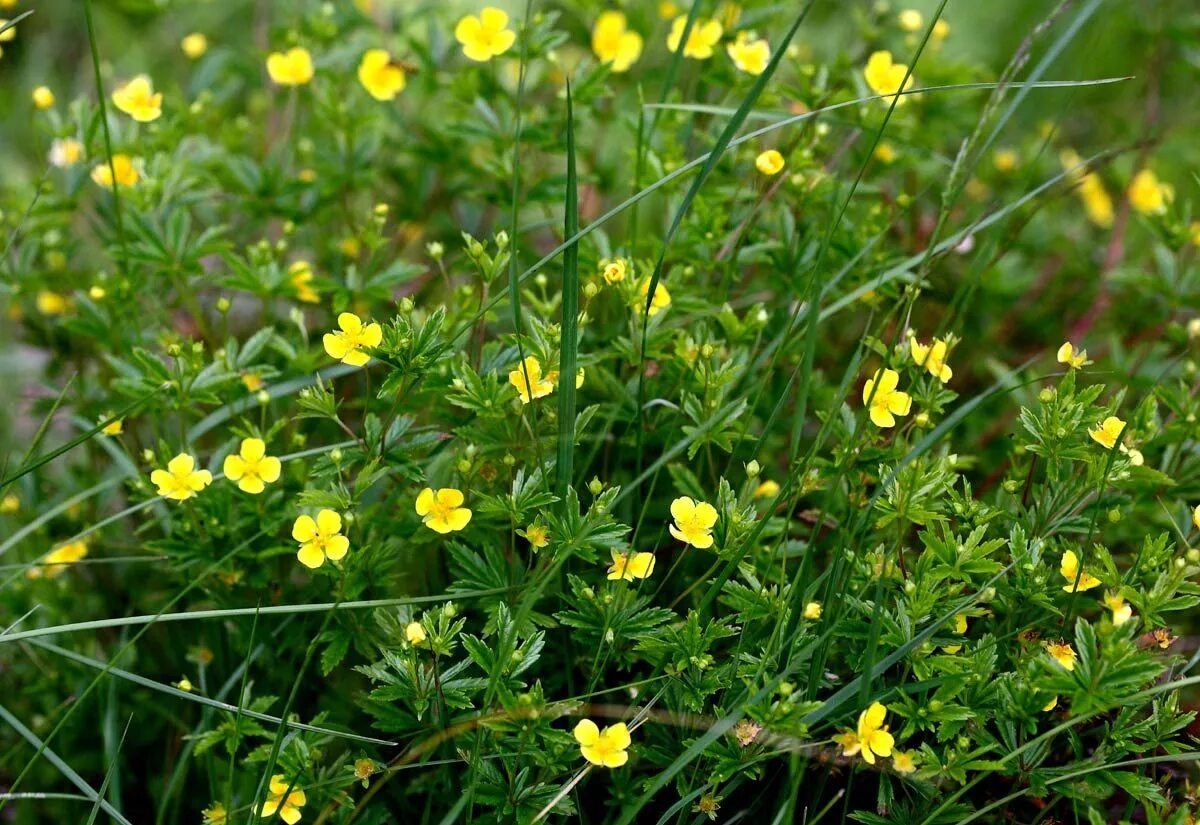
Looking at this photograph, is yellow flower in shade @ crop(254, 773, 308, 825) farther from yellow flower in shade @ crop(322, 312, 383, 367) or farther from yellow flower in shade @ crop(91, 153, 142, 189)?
yellow flower in shade @ crop(91, 153, 142, 189)

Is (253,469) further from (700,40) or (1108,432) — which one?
(1108,432)

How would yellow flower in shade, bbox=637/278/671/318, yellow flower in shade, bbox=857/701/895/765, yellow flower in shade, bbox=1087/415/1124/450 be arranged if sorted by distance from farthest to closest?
yellow flower in shade, bbox=637/278/671/318 → yellow flower in shade, bbox=1087/415/1124/450 → yellow flower in shade, bbox=857/701/895/765

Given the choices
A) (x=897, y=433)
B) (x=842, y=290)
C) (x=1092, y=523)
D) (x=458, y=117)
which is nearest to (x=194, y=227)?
(x=458, y=117)

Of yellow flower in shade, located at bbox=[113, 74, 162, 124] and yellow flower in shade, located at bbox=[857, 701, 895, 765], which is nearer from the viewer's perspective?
yellow flower in shade, located at bbox=[857, 701, 895, 765]

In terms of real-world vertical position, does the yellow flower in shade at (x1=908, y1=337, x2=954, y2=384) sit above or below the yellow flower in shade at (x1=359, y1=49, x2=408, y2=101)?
below

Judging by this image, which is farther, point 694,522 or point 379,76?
point 379,76

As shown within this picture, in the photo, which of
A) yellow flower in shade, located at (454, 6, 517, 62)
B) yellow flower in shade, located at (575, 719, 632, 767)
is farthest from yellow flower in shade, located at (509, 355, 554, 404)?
yellow flower in shade, located at (454, 6, 517, 62)

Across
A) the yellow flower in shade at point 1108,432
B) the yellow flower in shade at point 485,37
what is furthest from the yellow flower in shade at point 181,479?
the yellow flower in shade at point 1108,432

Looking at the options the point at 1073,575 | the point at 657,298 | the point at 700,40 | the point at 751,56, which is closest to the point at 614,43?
the point at 700,40
